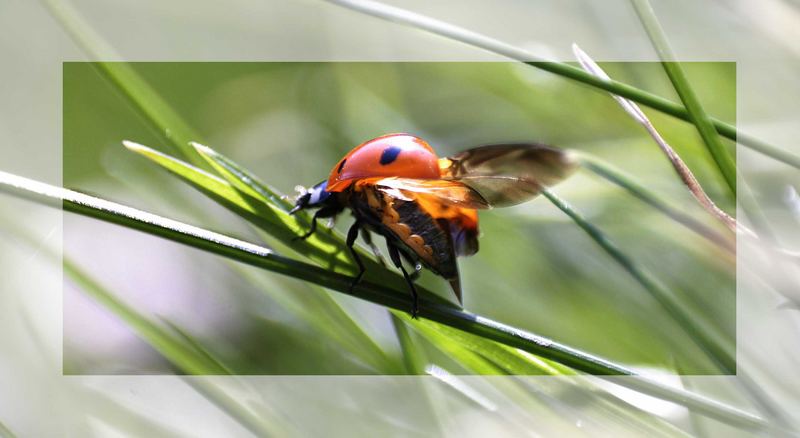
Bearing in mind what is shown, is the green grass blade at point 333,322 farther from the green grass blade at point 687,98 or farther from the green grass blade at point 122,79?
the green grass blade at point 687,98

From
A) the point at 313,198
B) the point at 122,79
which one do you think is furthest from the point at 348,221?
the point at 122,79

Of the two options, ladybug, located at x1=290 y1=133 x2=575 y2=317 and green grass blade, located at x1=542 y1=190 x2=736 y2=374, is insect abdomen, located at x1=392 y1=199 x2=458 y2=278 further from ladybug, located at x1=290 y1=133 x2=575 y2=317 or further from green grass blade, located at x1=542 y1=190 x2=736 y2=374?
green grass blade, located at x1=542 y1=190 x2=736 y2=374

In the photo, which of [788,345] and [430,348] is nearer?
[788,345]

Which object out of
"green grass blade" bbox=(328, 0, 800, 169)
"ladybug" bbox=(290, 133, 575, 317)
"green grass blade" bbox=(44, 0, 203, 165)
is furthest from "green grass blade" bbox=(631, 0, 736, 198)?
"green grass blade" bbox=(44, 0, 203, 165)

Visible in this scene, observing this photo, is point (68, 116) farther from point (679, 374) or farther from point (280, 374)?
point (679, 374)

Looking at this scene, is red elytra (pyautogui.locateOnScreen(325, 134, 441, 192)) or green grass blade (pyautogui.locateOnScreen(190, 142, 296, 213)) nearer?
green grass blade (pyautogui.locateOnScreen(190, 142, 296, 213))

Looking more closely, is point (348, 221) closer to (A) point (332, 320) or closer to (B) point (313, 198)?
(B) point (313, 198)

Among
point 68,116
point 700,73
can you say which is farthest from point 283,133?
point 700,73

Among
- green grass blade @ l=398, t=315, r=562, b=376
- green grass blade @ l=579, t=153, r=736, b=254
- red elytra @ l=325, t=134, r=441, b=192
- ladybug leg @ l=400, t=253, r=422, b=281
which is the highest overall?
red elytra @ l=325, t=134, r=441, b=192
